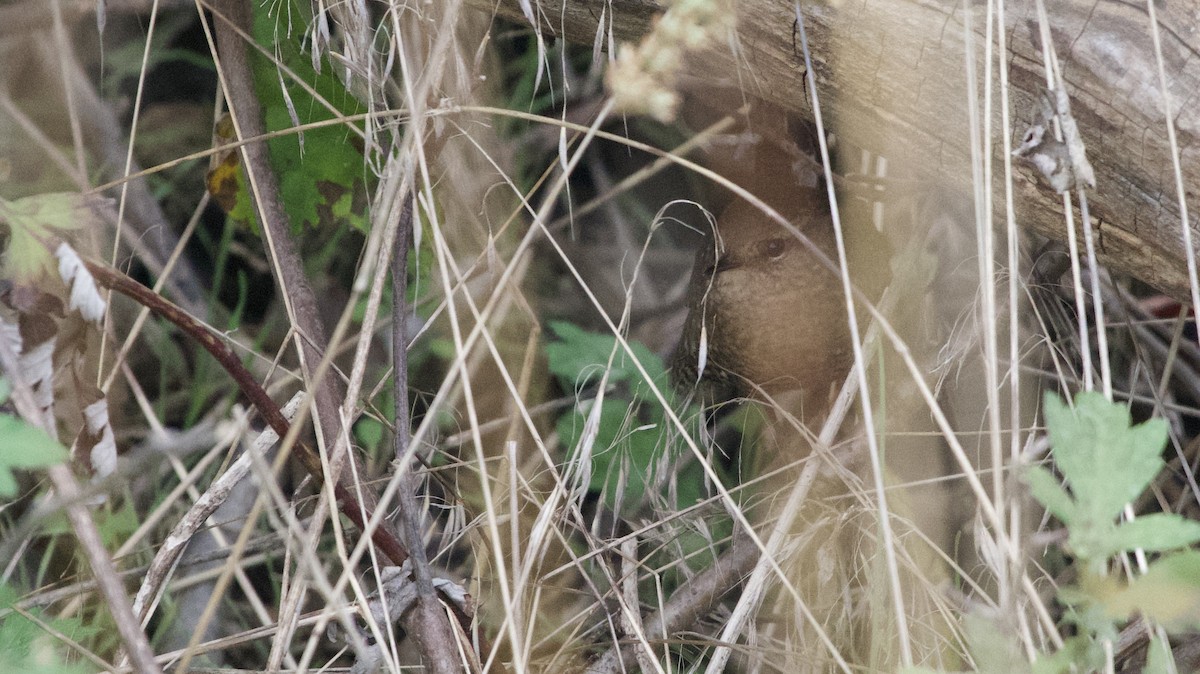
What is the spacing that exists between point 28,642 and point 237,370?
0.36 metres

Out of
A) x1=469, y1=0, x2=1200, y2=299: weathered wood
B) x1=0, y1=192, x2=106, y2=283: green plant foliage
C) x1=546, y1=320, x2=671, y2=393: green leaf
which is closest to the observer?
x1=0, y1=192, x2=106, y2=283: green plant foliage

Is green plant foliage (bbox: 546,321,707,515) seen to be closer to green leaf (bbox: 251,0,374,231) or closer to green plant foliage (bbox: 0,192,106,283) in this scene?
green leaf (bbox: 251,0,374,231)

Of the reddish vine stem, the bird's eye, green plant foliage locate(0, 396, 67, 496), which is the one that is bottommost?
the reddish vine stem

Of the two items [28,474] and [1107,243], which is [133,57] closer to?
[28,474]

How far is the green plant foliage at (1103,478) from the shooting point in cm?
75

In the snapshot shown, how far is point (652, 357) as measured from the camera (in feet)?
6.07

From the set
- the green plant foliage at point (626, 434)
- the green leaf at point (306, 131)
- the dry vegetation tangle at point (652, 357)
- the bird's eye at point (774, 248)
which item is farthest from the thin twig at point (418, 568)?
the bird's eye at point (774, 248)

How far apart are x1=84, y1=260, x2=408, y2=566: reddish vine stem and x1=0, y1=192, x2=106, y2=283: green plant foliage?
2.4 inches

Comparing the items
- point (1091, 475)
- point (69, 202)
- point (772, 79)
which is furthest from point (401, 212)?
point (1091, 475)

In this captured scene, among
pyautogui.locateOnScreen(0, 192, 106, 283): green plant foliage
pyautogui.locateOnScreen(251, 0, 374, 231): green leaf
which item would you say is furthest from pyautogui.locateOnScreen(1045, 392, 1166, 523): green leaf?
pyautogui.locateOnScreen(251, 0, 374, 231): green leaf

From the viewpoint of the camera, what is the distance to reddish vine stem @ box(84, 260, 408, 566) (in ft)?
3.57

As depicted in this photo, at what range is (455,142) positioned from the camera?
162cm

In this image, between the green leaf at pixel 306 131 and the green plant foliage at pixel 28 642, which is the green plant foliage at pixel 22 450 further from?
the green leaf at pixel 306 131

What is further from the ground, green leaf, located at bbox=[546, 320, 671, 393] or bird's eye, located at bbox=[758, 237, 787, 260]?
bird's eye, located at bbox=[758, 237, 787, 260]
